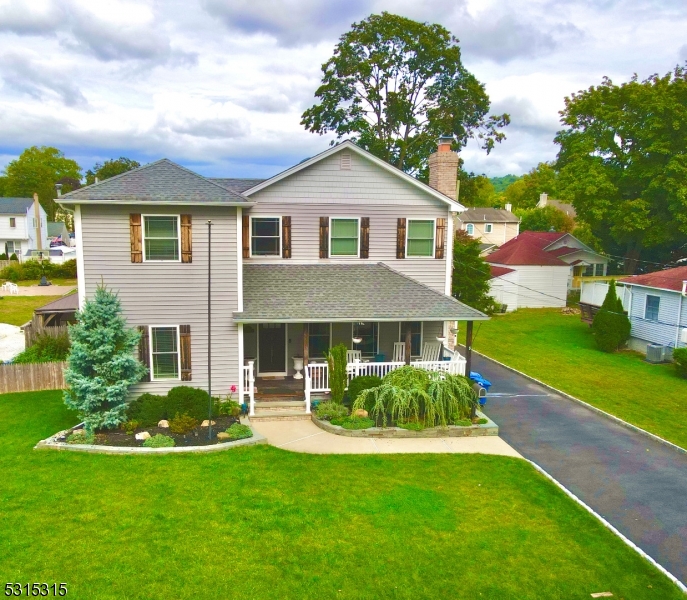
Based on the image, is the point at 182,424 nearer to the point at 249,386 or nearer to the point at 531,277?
the point at 249,386

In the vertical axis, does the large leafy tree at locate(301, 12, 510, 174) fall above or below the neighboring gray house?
above

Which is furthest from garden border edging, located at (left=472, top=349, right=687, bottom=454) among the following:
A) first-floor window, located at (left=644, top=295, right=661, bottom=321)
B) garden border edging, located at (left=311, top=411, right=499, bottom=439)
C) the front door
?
the front door

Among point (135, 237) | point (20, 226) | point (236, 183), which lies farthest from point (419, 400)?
point (20, 226)

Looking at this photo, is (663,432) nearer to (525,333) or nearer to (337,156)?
(337,156)

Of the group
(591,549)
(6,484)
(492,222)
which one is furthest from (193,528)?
(492,222)

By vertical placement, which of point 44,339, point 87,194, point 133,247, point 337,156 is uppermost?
point 337,156

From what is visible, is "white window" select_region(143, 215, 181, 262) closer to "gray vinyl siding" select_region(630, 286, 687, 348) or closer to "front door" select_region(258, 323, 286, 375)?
"front door" select_region(258, 323, 286, 375)
